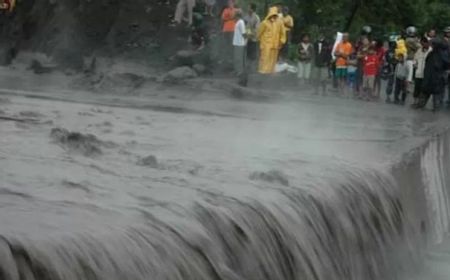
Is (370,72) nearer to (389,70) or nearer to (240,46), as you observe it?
(389,70)

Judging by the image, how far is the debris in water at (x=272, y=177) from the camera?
5.93m

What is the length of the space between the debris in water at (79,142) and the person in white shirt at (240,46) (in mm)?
11464

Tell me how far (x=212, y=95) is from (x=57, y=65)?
16.7 ft

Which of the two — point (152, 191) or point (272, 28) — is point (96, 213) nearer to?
point (152, 191)

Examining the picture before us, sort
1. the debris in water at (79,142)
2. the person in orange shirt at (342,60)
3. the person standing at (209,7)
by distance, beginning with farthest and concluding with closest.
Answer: the person standing at (209,7) < the person in orange shirt at (342,60) < the debris in water at (79,142)

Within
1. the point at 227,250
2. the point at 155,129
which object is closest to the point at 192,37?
the point at 155,129

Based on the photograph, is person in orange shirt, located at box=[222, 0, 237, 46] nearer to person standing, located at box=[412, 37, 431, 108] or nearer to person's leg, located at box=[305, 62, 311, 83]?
person's leg, located at box=[305, 62, 311, 83]

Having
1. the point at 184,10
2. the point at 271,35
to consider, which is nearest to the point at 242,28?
the point at 271,35

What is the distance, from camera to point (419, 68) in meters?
18.1

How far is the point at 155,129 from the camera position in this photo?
29.8 feet

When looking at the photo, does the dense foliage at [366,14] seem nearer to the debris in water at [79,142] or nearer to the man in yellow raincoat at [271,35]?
the man in yellow raincoat at [271,35]

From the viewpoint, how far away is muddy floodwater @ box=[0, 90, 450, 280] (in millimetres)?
3900

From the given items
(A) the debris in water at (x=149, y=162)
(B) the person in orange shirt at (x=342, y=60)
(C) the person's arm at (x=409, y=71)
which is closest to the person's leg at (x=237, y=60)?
(B) the person in orange shirt at (x=342, y=60)

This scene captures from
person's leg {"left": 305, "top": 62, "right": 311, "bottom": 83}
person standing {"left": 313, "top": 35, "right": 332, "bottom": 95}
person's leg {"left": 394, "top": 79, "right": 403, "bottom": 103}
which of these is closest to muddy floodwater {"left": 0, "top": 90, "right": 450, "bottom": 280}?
person's leg {"left": 394, "top": 79, "right": 403, "bottom": 103}
